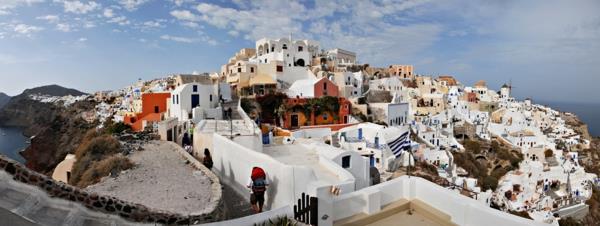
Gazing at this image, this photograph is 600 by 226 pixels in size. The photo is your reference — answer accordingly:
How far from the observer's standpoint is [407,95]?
39344mm

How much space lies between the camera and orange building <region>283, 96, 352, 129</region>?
2450 centimetres

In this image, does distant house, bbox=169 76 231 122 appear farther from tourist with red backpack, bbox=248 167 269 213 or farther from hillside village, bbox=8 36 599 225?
tourist with red backpack, bbox=248 167 269 213

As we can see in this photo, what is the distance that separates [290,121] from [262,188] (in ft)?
59.3

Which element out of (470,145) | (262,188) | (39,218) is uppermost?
(39,218)

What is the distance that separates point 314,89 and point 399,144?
852 centimetres

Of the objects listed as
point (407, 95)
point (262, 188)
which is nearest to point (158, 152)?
point (262, 188)

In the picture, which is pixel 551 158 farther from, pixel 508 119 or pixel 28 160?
pixel 28 160

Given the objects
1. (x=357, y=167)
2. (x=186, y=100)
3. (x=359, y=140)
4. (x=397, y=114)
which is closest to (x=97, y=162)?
(x=357, y=167)

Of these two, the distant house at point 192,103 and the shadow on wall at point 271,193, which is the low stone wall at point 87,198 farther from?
the distant house at point 192,103

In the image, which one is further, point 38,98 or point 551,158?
point 38,98

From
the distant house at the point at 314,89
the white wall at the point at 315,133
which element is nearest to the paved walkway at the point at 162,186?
the white wall at the point at 315,133

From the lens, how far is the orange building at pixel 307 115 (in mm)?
24500

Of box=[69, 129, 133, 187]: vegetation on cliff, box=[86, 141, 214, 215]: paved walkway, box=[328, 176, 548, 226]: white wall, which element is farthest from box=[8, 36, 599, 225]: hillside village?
box=[69, 129, 133, 187]: vegetation on cliff

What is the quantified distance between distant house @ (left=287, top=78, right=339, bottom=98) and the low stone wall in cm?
2277
